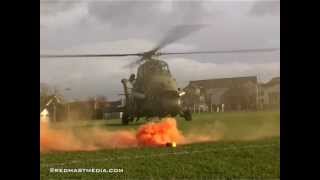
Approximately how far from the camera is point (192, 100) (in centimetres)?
538

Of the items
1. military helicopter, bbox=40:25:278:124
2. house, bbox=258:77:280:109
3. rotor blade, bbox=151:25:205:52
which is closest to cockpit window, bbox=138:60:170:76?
military helicopter, bbox=40:25:278:124

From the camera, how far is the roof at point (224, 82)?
527cm

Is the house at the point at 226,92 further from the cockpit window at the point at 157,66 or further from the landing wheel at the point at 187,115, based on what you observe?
the cockpit window at the point at 157,66

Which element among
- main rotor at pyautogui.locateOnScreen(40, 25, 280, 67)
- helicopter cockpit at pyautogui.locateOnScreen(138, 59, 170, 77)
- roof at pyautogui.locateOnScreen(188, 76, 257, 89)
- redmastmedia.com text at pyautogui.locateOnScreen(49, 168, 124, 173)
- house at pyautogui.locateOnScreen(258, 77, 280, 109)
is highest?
main rotor at pyautogui.locateOnScreen(40, 25, 280, 67)

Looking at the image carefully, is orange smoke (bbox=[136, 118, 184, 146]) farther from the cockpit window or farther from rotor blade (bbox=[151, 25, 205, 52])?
rotor blade (bbox=[151, 25, 205, 52])

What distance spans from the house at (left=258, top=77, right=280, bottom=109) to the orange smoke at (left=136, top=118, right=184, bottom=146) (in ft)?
2.99

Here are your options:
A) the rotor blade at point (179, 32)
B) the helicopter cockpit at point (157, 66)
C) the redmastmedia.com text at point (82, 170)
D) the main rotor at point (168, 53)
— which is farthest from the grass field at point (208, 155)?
the rotor blade at point (179, 32)

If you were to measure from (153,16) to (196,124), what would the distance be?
1193 millimetres

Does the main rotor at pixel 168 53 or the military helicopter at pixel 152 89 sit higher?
the main rotor at pixel 168 53

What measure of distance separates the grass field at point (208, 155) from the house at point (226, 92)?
104mm

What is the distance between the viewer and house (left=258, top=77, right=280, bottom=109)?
523 centimetres

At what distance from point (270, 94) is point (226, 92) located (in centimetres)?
44
